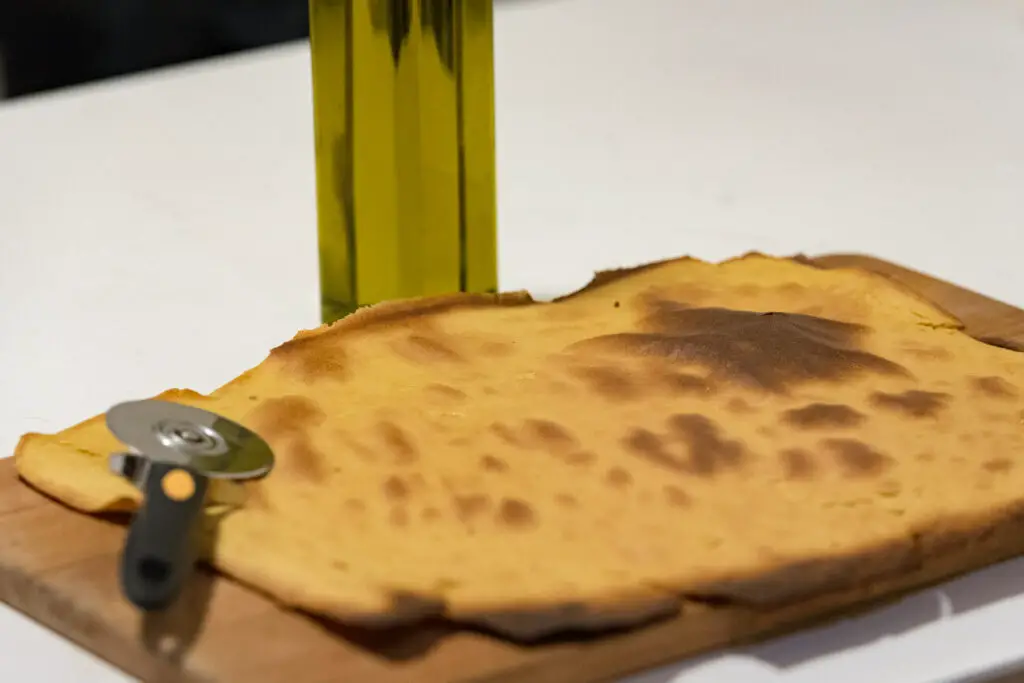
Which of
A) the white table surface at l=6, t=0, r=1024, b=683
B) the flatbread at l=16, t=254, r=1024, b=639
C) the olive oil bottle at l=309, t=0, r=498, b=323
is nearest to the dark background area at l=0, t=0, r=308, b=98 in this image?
the white table surface at l=6, t=0, r=1024, b=683

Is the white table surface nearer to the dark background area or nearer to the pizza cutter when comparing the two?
the pizza cutter

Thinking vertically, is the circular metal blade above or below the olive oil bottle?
below

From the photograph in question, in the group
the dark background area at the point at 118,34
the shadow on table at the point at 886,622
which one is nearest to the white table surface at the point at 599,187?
the shadow on table at the point at 886,622

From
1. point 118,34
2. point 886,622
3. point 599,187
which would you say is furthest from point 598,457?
point 118,34

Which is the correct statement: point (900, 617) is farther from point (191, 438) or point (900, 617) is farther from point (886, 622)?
point (191, 438)

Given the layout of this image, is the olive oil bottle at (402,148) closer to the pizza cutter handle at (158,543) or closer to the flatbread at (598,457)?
the flatbread at (598,457)
